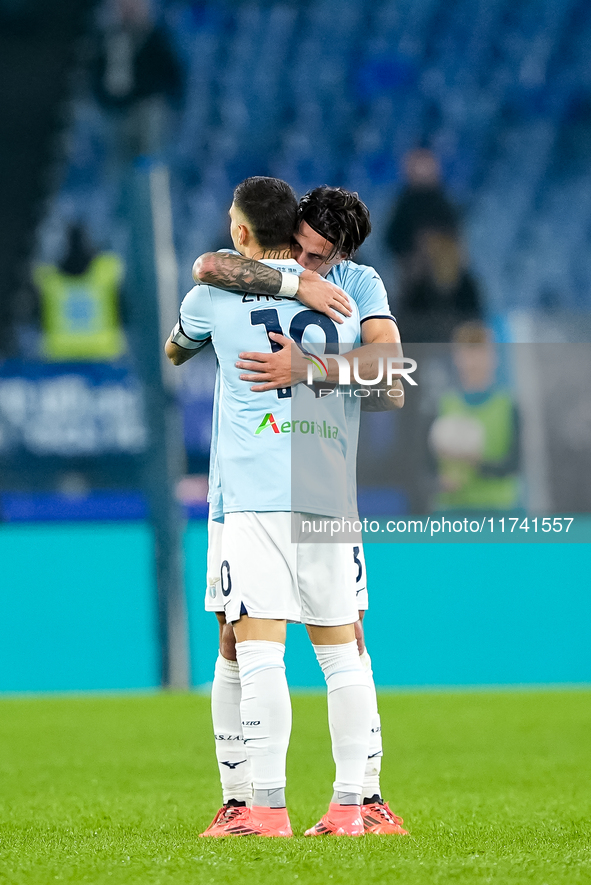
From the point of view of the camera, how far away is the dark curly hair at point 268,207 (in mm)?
2854

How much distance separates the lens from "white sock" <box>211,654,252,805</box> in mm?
3010

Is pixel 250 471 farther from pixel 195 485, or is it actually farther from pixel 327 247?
pixel 195 485

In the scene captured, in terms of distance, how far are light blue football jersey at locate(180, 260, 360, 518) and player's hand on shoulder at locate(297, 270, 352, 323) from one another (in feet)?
0.11

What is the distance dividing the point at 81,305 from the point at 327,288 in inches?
312

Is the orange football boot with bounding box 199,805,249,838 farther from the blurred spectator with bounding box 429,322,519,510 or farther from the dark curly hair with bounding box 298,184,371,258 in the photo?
the blurred spectator with bounding box 429,322,519,510

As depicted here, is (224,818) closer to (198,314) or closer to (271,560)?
(271,560)

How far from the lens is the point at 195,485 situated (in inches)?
363

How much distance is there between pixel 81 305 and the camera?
10.5m

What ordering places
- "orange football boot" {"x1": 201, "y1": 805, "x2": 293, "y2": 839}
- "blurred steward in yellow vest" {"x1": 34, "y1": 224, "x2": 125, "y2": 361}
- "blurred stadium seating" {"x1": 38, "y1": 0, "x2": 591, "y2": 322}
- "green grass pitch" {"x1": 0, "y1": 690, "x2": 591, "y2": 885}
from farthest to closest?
"blurred stadium seating" {"x1": 38, "y1": 0, "x2": 591, "y2": 322} → "blurred steward in yellow vest" {"x1": 34, "y1": 224, "x2": 125, "y2": 361} → "orange football boot" {"x1": 201, "y1": 805, "x2": 293, "y2": 839} → "green grass pitch" {"x1": 0, "y1": 690, "x2": 591, "y2": 885}

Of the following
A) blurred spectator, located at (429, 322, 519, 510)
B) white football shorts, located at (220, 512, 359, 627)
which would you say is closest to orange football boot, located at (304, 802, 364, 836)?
white football shorts, located at (220, 512, 359, 627)

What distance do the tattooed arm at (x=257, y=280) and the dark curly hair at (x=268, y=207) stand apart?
0.09 m

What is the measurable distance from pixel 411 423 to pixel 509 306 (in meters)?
5.12


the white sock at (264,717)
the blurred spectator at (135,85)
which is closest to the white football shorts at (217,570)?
the white sock at (264,717)

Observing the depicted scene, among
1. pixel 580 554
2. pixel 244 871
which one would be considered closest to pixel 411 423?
pixel 580 554
